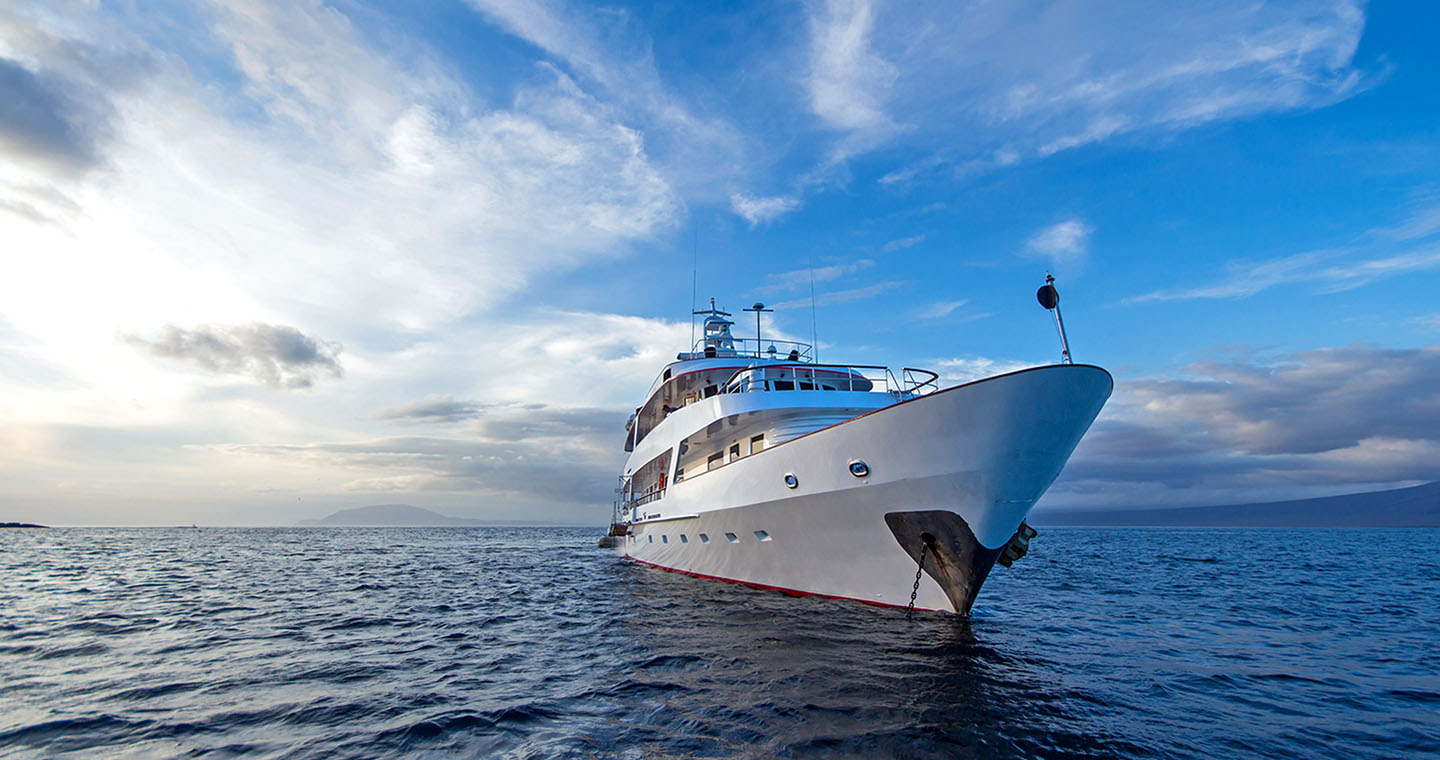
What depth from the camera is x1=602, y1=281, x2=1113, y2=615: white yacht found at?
10039 mm

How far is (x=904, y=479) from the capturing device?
35.4ft

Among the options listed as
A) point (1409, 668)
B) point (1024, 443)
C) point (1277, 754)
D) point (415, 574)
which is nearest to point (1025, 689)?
point (1277, 754)

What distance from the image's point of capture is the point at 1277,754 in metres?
5.79

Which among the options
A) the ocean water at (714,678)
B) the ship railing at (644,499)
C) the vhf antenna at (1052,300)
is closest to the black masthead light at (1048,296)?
the vhf antenna at (1052,300)

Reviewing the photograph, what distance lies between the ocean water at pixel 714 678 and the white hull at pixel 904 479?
860mm

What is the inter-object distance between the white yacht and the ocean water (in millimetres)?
817

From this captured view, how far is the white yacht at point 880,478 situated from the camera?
10039mm

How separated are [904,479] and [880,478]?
425 millimetres

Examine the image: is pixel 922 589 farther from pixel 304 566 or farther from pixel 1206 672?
pixel 304 566

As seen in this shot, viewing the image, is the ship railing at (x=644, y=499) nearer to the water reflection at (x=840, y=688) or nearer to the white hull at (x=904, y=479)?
the white hull at (x=904, y=479)

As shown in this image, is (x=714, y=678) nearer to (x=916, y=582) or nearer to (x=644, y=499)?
(x=916, y=582)

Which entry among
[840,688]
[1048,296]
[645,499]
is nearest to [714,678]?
[840,688]

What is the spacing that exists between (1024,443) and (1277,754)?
4.86 meters

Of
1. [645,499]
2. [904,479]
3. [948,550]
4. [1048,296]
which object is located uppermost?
[1048,296]
